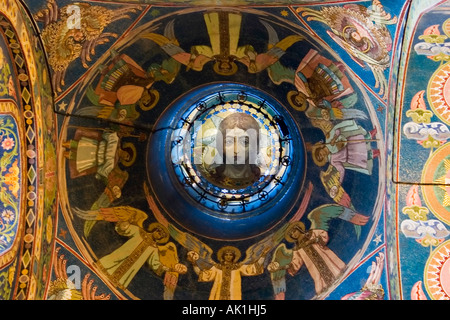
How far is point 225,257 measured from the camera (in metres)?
10.7

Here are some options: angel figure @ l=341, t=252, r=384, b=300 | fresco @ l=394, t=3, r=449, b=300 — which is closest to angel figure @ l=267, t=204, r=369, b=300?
angel figure @ l=341, t=252, r=384, b=300

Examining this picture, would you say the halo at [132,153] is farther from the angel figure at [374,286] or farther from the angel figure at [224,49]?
the angel figure at [374,286]

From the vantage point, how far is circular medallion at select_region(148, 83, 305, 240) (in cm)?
1091

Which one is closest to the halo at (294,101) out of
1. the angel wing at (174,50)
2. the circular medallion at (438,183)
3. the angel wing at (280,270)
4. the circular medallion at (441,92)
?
the angel wing at (174,50)

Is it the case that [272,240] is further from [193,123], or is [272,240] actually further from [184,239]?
[193,123]

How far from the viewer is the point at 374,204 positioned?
9812mm

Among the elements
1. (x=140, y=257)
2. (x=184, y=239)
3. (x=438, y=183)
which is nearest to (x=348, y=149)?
(x=438, y=183)

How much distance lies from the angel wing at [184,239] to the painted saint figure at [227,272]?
0.30ft

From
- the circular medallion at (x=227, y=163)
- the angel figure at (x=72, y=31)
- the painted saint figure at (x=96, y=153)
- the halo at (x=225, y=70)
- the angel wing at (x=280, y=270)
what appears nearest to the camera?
the angel figure at (x=72, y=31)

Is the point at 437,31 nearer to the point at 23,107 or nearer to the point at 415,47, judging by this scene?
the point at 415,47

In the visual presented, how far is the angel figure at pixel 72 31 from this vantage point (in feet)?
29.0

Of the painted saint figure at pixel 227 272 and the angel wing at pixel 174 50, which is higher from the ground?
the angel wing at pixel 174 50

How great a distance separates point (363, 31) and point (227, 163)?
4391 millimetres

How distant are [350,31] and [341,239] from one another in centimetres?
341
